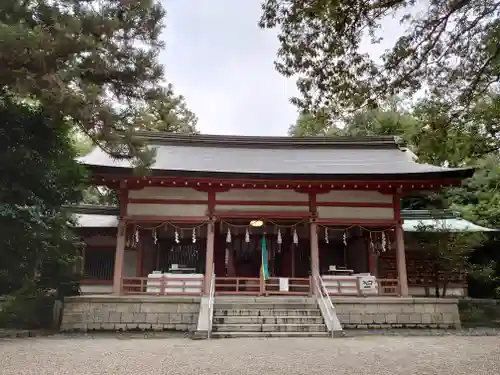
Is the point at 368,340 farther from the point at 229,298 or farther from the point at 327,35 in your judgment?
the point at 327,35

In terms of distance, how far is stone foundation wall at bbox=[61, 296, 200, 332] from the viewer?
9562 millimetres

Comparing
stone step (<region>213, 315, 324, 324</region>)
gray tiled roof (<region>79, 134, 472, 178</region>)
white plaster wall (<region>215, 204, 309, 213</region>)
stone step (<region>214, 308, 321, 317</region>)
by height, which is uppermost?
gray tiled roof (<region>79, 134, 472, 178</region>)

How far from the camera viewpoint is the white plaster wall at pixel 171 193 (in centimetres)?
1127

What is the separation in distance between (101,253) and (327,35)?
10907 millimetres

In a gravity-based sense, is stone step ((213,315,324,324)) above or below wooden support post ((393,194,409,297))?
below

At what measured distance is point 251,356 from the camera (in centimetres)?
605

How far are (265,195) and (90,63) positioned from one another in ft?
21.6

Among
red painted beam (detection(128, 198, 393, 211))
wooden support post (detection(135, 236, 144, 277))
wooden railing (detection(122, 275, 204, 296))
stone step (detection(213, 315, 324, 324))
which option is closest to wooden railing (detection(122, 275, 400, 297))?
wooden railing (detection(122, 275, 204, 296))

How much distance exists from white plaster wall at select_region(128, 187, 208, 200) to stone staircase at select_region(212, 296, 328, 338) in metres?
2.83

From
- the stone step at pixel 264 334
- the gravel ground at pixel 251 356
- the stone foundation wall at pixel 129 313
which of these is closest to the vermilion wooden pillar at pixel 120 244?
the stone foundation wall at pixel 129 313

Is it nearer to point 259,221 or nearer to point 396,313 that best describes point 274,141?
point 259,221

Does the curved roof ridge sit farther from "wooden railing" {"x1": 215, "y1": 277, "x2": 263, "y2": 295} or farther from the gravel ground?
the gravel ground

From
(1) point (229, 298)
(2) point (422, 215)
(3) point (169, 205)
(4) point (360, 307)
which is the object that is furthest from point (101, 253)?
(2) point (422, 215)

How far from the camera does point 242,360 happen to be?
227 inches
